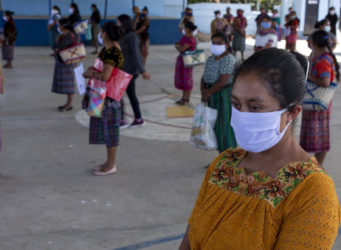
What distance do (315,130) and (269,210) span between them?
10.9 feet

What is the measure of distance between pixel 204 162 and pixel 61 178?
61.7 inches

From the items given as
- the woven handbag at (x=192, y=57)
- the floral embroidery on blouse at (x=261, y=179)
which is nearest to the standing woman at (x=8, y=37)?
the woven handbag at (x=192, y=57)

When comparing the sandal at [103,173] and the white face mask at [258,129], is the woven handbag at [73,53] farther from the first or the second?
the white face mask at [258,129]

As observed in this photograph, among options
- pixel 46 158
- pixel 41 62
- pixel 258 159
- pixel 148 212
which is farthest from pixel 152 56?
pixel 258 159

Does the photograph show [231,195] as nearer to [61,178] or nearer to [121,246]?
[121,246]

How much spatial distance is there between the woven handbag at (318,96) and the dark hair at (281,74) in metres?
2.99

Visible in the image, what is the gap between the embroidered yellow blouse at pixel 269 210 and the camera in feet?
4.18

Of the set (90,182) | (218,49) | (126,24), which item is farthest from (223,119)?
(126,24)

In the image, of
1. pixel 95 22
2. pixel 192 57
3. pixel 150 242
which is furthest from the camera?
pixel 95 22

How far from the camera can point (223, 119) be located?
173 inches

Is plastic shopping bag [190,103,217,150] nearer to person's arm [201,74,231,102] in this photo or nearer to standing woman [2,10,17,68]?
person's arm [201,74,231,102]

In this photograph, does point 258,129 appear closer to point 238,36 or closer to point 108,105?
point 108,105

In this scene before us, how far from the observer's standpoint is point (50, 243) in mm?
3268

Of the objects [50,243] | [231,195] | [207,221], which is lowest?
[50,243]
